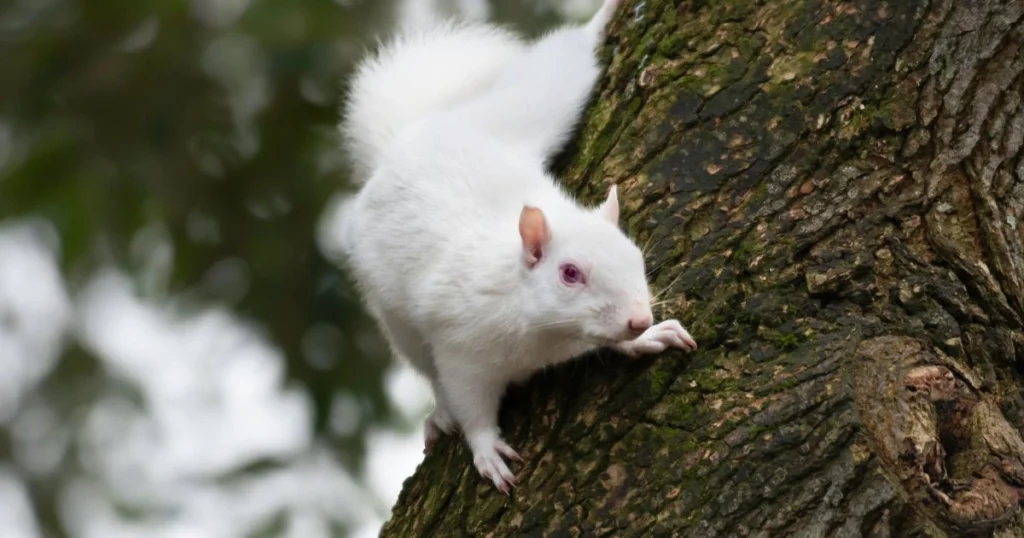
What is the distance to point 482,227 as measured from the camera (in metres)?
2.89

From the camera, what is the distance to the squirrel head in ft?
7.93

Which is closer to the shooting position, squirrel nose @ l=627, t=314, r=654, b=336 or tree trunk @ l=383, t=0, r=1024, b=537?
tree trunk @ l=383, t=0, r=1024, b=537

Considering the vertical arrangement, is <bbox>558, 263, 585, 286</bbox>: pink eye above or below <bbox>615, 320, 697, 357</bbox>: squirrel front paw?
above

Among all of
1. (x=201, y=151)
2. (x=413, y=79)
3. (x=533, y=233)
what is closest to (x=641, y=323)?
(x=533, y=233)

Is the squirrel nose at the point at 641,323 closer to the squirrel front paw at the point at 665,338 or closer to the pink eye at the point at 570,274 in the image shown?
the squirrel front paw at the point at 665,338

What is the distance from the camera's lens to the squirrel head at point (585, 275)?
7.93 feet

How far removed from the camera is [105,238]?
338cm

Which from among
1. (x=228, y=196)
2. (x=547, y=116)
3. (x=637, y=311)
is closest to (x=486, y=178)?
(x=547, y=116)

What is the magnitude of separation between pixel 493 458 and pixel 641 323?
18.3 inches

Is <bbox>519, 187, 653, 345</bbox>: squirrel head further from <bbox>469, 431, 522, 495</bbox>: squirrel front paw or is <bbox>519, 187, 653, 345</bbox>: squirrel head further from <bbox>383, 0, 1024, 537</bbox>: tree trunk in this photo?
<bbox>469, 431, 522, 495</bbox>: squirrel front paw

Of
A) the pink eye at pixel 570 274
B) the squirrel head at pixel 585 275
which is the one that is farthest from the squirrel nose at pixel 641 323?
the pink eye at pixel 570 274

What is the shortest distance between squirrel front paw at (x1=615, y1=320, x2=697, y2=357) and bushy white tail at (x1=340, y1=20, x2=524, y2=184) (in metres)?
1.40

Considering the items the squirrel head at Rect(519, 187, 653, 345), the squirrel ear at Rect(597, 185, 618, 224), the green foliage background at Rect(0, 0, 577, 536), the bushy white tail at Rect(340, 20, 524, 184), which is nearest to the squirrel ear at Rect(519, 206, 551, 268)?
the squirrel head at Rect(519, 187, 653, 345)

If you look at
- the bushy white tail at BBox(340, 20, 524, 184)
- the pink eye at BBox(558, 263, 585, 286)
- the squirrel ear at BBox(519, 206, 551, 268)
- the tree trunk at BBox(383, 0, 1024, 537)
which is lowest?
the tree trunk at BBox(383, 0, 1024, 537)
